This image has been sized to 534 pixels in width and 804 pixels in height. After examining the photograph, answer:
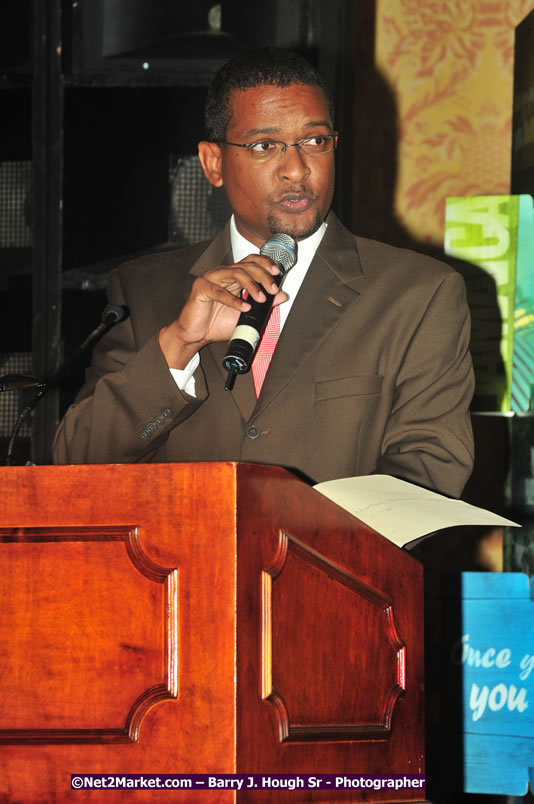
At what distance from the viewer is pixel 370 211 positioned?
11.8 ft

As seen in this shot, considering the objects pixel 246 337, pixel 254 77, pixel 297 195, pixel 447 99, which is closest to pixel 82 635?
pixel 246 337

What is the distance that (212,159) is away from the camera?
202 cm

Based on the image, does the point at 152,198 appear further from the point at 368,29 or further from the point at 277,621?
the point at 277,621

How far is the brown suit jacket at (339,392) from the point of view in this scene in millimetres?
1648

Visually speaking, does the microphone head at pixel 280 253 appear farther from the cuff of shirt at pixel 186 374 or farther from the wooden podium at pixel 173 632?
the wooden podium at pixel 173 632

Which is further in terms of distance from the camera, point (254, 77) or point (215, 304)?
point (254, 77)

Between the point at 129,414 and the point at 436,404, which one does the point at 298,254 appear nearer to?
the point at 436,404

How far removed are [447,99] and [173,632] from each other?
2.90 meters

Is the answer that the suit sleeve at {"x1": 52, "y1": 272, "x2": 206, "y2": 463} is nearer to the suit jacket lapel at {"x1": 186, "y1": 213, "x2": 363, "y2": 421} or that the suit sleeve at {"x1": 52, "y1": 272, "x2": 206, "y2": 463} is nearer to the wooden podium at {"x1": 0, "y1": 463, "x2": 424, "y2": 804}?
the suit jacket lapel at {"x1": 186, "y1": 213, "x2": 363, "y2": 421}

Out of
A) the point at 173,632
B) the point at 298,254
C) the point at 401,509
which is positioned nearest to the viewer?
the point at 173,632

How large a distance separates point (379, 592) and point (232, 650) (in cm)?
25

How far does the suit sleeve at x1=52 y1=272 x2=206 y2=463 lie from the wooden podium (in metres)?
0.50

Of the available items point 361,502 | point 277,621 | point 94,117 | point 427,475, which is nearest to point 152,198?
point 94,117

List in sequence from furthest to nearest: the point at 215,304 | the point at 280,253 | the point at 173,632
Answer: the point at 280,253, the point at 215,304, the point at 173,632
